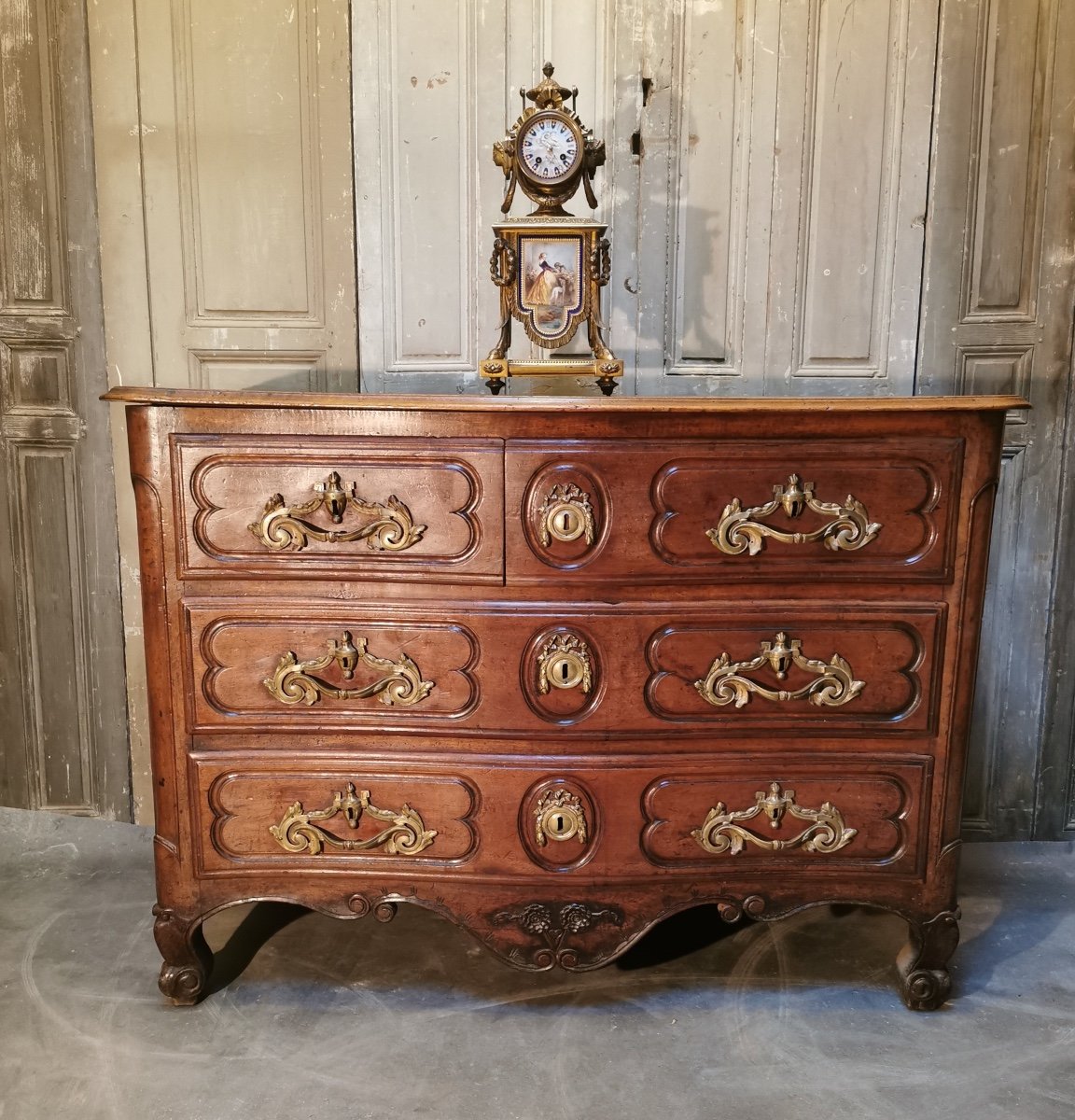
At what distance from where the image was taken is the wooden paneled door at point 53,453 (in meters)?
2.55

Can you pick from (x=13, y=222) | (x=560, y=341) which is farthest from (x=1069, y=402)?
(x=13, y=222)

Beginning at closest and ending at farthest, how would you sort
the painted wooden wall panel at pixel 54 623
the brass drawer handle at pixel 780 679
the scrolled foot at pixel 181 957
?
the brass drawer handle at pixel 780 679, the scrolled foot at pixel 181 957, the painted wooden wall panel at pixel 54 623

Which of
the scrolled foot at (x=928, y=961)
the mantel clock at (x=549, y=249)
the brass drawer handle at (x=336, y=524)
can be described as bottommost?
the scrolled foot at (x=928, y=961)

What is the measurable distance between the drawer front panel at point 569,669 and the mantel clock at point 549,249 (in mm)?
588

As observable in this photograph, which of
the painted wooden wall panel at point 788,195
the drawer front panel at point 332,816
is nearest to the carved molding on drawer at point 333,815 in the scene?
the drawer front panel at point 332,816

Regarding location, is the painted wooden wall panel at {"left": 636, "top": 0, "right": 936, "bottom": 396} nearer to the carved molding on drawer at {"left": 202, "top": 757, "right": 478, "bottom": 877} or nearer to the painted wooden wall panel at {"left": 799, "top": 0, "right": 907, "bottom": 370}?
the painted wooden wall panel at {"left": 799, "top": 0, "right": 907, "bottom": 370}

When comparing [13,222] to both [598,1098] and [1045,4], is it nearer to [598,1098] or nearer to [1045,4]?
[598,1098]

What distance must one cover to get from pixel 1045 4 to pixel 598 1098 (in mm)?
2788

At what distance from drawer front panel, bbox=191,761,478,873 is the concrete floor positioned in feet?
1.26

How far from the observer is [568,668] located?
189cm

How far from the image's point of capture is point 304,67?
2.51 meters

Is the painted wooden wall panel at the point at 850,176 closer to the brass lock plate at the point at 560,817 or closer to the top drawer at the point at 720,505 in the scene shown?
the top drawer at the point at 720,505

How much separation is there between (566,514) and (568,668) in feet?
0.99

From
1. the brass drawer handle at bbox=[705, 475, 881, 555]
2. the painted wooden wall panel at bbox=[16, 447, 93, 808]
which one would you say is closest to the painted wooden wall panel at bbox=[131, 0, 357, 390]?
the painted wooden wall panel at bbox=[16, 447, 93, 808]
